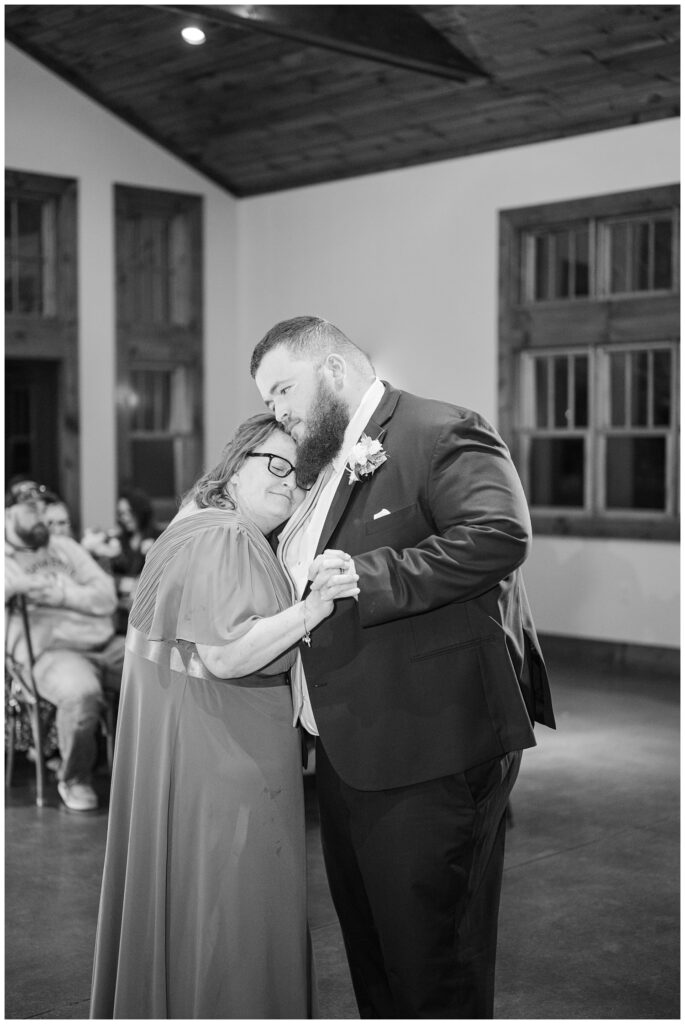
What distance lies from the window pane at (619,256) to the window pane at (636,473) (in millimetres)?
1192

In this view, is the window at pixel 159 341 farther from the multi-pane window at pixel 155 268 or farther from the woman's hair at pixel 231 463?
the woman's hair at pixel 231 463

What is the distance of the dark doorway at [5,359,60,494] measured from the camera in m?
11.1

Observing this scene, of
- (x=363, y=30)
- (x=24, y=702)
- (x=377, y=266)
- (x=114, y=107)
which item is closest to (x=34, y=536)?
(x=24, y=702)

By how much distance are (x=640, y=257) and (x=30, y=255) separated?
212 inches

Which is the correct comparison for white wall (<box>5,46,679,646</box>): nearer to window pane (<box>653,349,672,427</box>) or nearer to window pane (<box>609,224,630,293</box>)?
window pane (<box>609,224,630,293</box>)

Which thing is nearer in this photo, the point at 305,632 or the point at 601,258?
the point at 305,632

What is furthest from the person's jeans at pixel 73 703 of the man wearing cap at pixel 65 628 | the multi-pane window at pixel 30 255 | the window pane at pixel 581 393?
the multi-pane window at pixel 30 255

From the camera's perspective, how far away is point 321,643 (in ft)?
8.32

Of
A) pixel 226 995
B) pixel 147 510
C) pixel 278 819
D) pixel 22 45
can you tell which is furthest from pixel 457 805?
pixel 22 45

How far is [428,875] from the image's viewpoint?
8.20 feet

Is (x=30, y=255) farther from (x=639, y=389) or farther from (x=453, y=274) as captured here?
(x=639, y=389)

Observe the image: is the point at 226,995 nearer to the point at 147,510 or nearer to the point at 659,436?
the point at 147,510

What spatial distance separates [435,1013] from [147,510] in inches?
252

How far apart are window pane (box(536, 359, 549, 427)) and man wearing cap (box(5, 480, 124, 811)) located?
519cm
